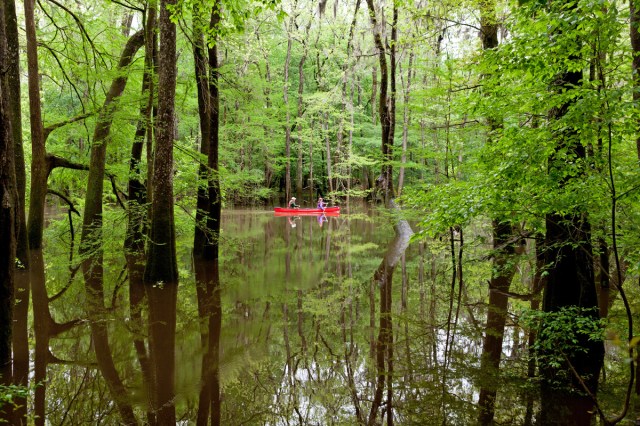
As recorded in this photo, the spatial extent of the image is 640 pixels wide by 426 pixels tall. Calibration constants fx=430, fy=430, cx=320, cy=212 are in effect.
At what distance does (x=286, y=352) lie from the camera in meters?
5.93

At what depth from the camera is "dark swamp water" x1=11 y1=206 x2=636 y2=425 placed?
433 cm

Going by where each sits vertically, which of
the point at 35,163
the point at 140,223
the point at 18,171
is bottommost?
→ the point at 140,223

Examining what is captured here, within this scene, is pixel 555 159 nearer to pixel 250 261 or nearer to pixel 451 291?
pixel 451 291

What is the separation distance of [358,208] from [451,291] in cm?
2466

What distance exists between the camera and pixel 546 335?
221 inches

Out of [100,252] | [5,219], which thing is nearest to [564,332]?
[5,219]

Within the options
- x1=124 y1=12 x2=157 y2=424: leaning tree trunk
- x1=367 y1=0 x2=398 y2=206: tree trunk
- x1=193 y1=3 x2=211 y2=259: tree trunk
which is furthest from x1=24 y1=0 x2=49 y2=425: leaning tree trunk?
x1=367 y1=0 x2=398 y2=206: tree trunk

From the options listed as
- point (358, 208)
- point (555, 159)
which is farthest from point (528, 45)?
point (358, 208)

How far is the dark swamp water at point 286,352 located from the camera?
4.33 m

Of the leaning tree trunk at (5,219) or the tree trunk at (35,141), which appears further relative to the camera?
the tree trunk at (35,141)

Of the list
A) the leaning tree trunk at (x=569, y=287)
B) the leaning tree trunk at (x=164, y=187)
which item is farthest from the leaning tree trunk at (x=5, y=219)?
the leaning tree trunk at (x=569, y=287)

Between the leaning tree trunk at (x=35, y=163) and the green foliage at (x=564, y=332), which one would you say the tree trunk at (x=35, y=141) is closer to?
the leaning tree trunk at (x=35, y=163)

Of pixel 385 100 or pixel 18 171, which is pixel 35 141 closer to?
pixel 18 171

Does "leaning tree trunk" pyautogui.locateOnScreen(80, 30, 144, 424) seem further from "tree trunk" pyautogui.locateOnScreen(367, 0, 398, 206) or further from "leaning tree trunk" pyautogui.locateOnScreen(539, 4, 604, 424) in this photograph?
"tree trunk" pyautogui.locateOnScreen(367, 0, 398, 206)
